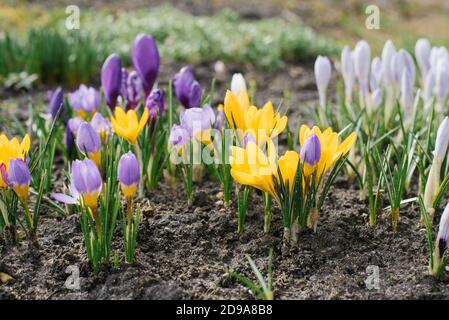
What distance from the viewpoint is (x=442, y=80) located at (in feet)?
9.01

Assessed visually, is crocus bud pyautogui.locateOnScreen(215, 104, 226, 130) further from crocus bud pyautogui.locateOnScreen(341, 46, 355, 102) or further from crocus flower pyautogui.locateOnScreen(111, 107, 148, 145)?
crocus bud pyautogui.locateOnScreen(341, 46, 355, 102)

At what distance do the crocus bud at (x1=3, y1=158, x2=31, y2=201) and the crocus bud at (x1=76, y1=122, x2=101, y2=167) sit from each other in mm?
231

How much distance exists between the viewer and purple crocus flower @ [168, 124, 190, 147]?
221cm

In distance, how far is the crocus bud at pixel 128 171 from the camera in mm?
1947

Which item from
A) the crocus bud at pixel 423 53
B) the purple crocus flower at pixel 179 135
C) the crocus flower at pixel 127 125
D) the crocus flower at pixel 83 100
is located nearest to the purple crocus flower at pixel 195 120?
the purple crocus flower at pixel 179 135

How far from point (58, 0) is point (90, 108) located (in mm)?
4521

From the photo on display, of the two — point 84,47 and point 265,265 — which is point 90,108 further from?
point 84,47

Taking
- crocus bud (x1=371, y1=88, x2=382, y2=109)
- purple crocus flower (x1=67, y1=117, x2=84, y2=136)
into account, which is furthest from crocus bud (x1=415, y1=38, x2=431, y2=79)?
purple crocus flower (x1=67, y1=117, x2=84, y2=136)

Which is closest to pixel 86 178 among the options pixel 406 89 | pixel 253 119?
pixel 253 119

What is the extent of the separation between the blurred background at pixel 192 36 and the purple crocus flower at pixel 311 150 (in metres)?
2.44

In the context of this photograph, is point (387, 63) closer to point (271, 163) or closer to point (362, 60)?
point (362, 60)

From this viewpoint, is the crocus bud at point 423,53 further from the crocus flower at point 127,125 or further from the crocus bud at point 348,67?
the crocus flower at point 127,125

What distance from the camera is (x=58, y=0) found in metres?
6.91
